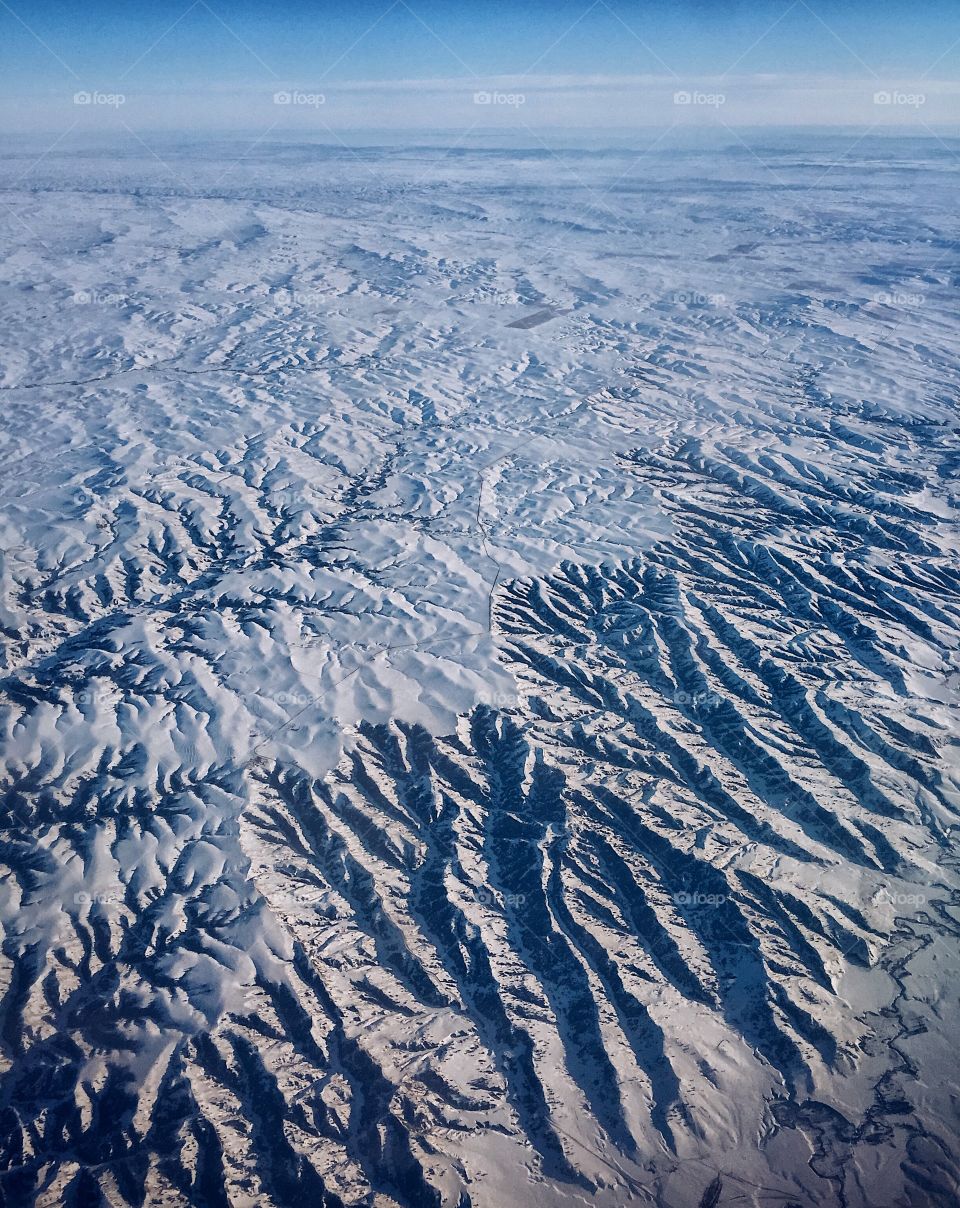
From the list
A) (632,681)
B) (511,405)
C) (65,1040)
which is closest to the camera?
(65,1040)

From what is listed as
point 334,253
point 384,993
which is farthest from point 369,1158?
point 334,253

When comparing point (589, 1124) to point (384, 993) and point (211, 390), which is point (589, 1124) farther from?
point (211, 390)

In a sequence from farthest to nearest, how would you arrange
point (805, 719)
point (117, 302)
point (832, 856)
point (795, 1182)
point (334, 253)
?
point (334, 253)
point (117, 302)
point (805, 719)
point (832, 856)
point (795, 1182)

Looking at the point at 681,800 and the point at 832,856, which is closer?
the point at 832,856

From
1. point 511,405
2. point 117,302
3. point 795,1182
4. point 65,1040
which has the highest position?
point 117,302

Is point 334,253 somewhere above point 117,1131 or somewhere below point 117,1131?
above

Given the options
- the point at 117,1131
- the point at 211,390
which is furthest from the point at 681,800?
the point at 211,390

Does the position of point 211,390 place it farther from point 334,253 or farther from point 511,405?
point 334,253
